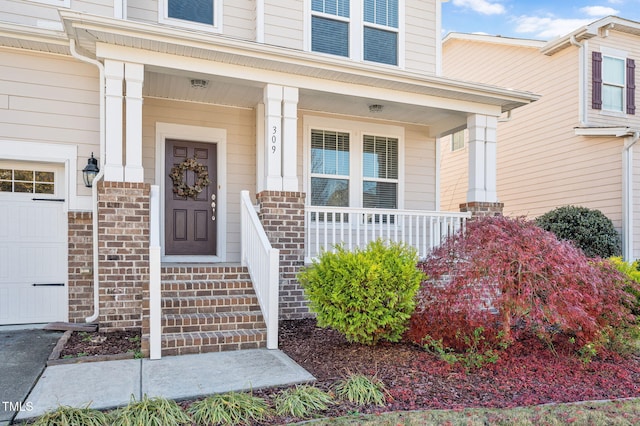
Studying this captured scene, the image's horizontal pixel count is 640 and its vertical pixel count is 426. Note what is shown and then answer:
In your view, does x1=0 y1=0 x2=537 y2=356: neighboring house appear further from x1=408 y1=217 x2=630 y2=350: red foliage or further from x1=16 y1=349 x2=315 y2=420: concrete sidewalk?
x1=408 y1=217 x2=630 y2=350: red foliage

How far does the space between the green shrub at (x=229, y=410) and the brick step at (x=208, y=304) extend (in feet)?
6.12

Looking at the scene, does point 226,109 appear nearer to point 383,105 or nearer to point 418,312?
point 383,105

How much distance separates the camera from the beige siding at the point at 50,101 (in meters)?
5.54

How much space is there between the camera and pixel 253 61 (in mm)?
5773

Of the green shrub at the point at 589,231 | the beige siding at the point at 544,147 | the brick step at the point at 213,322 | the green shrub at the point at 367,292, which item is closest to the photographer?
the green shrub at the point at 367,292

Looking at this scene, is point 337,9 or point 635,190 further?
point 635,190

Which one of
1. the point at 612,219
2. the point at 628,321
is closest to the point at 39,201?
the point at 628,321

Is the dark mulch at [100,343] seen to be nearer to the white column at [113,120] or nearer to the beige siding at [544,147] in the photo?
the white column at [113,120]

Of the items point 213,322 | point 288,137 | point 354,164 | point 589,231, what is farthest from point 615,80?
point 213,322

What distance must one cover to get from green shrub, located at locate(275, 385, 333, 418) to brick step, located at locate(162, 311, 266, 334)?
1.59 metres

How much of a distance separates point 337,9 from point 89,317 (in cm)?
600

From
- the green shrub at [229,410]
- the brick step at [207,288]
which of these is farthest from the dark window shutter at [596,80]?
the green shrub at [229,410]

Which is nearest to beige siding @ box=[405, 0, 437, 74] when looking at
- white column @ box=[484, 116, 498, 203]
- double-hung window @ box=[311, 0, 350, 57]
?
double-hung window @ box=[311, 0, 350, 57]

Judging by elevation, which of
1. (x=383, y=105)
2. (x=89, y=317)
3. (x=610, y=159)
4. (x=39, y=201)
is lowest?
(x=89, y=317)
